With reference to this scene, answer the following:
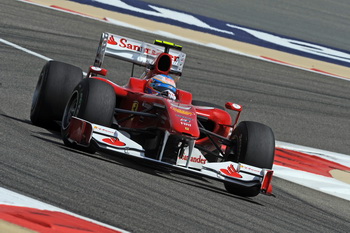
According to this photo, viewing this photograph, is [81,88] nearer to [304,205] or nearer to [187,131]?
[187,131]

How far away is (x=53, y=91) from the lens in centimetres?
924

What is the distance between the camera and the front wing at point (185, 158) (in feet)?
25.9

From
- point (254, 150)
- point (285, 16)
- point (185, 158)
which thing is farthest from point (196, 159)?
point (285, 16)

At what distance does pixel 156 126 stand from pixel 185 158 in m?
0.54

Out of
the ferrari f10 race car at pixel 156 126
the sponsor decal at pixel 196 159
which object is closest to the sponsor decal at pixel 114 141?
the ferrari f10 race car at pixel 156 126

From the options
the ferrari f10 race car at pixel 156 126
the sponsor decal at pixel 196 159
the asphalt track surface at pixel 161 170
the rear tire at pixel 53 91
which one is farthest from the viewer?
the rear tire at pixel 53 91

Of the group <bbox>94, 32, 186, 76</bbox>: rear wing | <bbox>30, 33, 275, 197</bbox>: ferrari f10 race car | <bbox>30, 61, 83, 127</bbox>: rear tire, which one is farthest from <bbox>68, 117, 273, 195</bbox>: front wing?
<bbox>94, 32, 186, 76</bbox>: rear wing

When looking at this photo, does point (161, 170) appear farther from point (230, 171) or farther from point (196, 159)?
point (230, 171)

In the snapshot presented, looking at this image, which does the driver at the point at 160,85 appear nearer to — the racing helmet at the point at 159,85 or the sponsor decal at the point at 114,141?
the racing helmet at the point at 159,85

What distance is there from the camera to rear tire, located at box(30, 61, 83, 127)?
9.23 m

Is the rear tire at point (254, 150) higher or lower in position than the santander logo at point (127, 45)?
lower

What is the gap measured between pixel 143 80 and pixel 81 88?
133 cm

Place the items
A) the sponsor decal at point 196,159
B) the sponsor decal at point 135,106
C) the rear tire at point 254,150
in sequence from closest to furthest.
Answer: the sponsor decal at point 196,159 < the rear tire at point 254,150 < the sponsor decal at point 135,106

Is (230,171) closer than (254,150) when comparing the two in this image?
Yes
